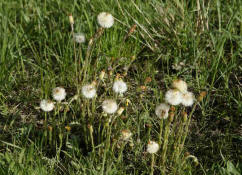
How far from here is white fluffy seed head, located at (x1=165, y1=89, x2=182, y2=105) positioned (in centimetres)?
149

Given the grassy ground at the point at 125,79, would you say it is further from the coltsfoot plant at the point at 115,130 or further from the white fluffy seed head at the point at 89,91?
the white fluffy seed head at the point at 89,91

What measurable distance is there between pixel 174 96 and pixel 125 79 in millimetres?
825

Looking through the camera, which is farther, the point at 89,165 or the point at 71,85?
the point at 71,85

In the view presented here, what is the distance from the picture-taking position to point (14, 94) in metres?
2.16

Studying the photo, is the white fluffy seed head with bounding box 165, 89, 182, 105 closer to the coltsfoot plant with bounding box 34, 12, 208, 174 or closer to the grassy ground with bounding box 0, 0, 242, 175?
the coltsfoot plant with bounding box 34, 12, 208, 174

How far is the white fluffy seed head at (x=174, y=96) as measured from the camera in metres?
1.49

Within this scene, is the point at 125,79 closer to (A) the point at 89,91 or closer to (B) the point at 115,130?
(B) the point at 115,130

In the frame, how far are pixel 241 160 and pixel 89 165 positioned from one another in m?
0.79

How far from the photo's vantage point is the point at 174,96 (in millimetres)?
1486

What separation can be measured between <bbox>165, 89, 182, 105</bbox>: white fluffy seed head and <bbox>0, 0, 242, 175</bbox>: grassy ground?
216 millimetres

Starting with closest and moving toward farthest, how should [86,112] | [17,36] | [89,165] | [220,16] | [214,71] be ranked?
[89,165] < [86,112] < [214,71] < [17,36] < [220,16]

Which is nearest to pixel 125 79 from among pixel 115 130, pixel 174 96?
pixel 115 130

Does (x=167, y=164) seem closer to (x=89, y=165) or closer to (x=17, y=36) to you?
(x=89, y=165)

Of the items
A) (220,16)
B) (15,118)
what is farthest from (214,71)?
(15,118)
